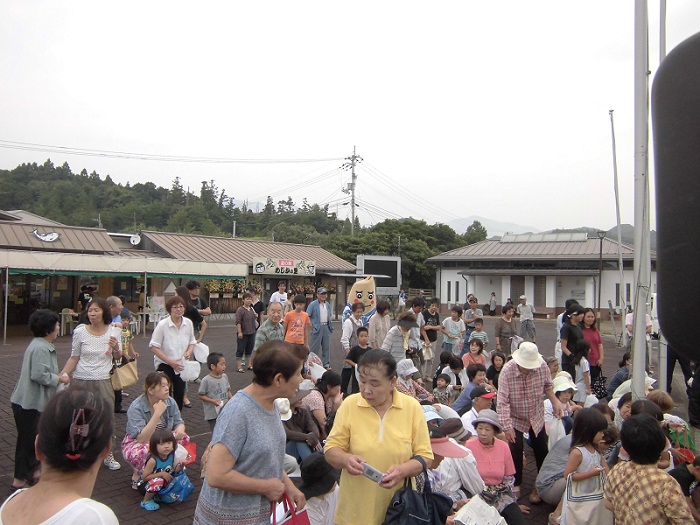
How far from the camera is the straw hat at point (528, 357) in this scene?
16.4 ft

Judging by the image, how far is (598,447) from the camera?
4441 mm

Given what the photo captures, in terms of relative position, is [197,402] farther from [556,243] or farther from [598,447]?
[556,243]

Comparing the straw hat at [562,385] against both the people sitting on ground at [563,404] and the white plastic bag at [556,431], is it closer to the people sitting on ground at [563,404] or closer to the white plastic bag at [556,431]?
the people sitting on ground at [563,404]

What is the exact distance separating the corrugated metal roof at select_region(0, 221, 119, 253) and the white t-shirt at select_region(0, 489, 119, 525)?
65.1ft

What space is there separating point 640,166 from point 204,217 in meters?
63.6

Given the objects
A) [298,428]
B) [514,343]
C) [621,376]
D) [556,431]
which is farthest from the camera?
[514,343]

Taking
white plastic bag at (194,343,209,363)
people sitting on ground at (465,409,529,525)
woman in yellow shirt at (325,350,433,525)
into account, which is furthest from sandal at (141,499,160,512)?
people sitting on ground at (465,409,529,525)

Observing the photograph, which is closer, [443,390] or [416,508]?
[416,508]

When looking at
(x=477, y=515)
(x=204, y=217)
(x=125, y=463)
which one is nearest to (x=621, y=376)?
(x=477, y=515)

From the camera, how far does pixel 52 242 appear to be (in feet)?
64.7

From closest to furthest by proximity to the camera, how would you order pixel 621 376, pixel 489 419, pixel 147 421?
pixel 489 419 < pixel 147 421 < pixel 621 376

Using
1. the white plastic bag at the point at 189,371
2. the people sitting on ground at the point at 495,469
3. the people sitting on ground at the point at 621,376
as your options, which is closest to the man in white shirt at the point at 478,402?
the people sitting on ground at the point at 495,469

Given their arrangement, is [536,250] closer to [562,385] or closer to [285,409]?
[562,385]

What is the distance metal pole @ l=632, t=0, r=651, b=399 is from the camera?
4.93 m
